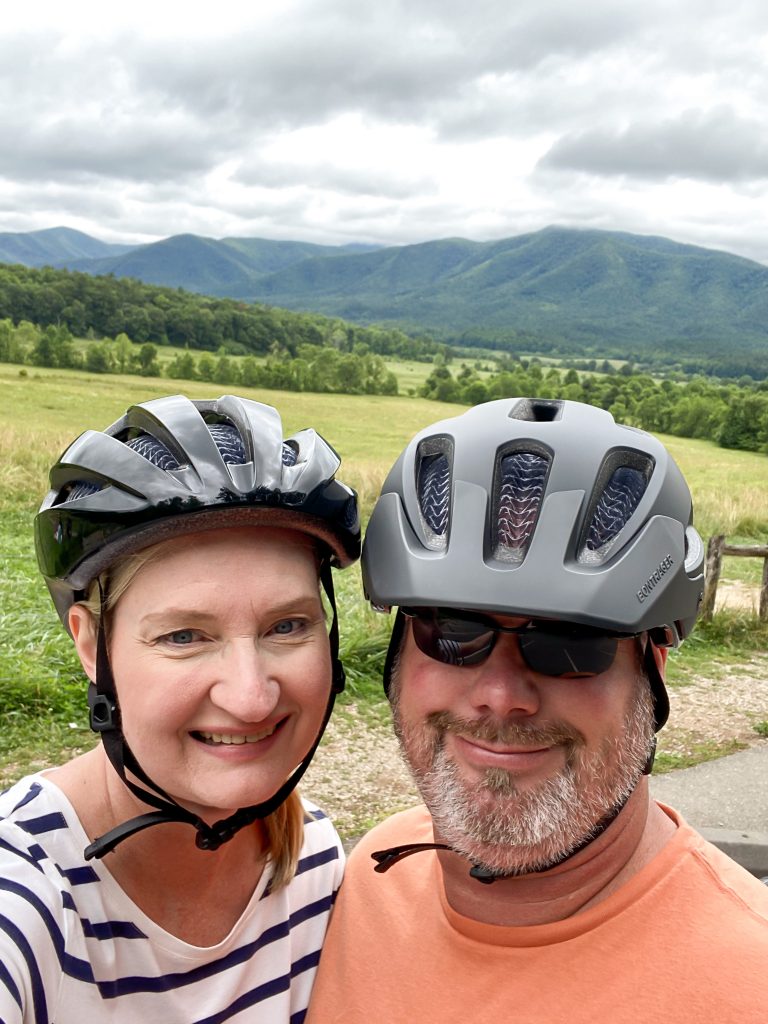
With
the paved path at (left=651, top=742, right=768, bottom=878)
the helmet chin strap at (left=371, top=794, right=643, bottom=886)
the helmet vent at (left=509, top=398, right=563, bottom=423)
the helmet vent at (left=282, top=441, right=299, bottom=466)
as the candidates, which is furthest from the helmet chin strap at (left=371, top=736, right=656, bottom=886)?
the paved path at (left=651, top=742, right=768, bottom=878)

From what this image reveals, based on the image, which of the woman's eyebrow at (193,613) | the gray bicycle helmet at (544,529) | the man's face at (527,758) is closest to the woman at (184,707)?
the woman's eyebrow at (193,613)

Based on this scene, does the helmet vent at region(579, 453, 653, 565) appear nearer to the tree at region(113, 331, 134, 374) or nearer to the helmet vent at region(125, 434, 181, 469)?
the helmet vent at region(125, 434, 181, 469)

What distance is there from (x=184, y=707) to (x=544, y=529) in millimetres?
924

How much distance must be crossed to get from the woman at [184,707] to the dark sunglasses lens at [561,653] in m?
0.49

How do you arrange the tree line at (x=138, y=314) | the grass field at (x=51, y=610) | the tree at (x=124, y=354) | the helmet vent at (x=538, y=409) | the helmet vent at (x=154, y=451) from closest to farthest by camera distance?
1. the helmet vent at (x=154, y=451)
2. the helmet vent at (x=538, y=409)
3. the grass field at (x=51, y=610)
4. the tree at (x=124, y=354)
5. the tree line at (x=138, y=314)

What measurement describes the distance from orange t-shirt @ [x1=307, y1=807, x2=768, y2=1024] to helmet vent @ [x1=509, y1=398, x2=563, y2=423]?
3.57ft

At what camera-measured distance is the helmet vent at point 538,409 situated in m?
2.39

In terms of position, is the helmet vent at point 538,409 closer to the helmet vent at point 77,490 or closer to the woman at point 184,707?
the woman at point 184,707

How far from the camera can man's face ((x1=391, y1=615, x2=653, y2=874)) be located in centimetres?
201

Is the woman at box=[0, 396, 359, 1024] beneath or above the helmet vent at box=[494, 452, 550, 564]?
beneath

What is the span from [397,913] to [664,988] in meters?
→ 0.71

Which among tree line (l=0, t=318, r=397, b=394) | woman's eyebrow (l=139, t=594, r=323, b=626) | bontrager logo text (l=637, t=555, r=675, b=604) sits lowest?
tree line (l=0, t=318, r=397, b=394)

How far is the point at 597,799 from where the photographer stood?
2033 millimetres

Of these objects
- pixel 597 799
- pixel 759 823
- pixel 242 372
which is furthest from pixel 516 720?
pixel 242 372
